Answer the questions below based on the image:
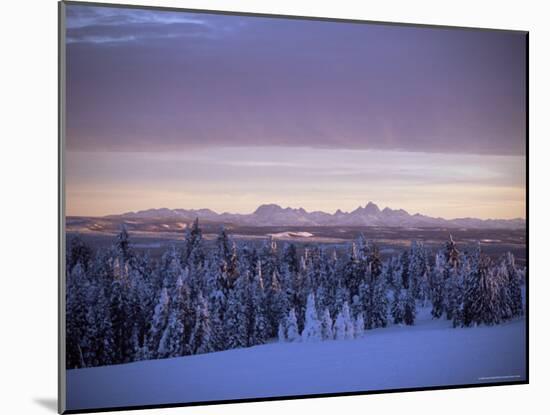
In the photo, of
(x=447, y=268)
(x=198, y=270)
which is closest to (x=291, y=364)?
(x=198, y=270)

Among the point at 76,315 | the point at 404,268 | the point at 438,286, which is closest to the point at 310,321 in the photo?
the point at 404,268

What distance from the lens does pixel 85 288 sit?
6.57 meters

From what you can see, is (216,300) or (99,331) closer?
(99,331)

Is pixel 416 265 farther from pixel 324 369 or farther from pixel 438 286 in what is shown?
pixel 324 369

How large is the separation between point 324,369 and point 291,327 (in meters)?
0.40

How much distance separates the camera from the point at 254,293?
6988 millimetres

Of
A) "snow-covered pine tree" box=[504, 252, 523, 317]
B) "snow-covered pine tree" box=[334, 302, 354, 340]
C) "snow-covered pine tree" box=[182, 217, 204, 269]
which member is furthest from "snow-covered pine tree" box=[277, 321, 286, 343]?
"snow-covered pine tree" box=[504, 252, 523, 317]

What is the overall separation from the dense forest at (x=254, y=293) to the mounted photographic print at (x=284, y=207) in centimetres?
1

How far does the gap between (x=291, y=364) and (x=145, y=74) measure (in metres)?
2.34

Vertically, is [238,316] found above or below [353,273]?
below

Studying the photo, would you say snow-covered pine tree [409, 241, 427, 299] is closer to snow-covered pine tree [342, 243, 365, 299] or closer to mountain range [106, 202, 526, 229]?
mountain range [106, 202, 526, 229]

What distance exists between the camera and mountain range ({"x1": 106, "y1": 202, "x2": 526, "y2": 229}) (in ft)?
22.3

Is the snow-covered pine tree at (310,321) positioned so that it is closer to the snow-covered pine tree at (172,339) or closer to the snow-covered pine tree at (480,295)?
Answer: the snow-covered pine tree at (172,339)

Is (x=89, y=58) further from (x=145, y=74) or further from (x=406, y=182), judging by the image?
(x=406, y=182)
